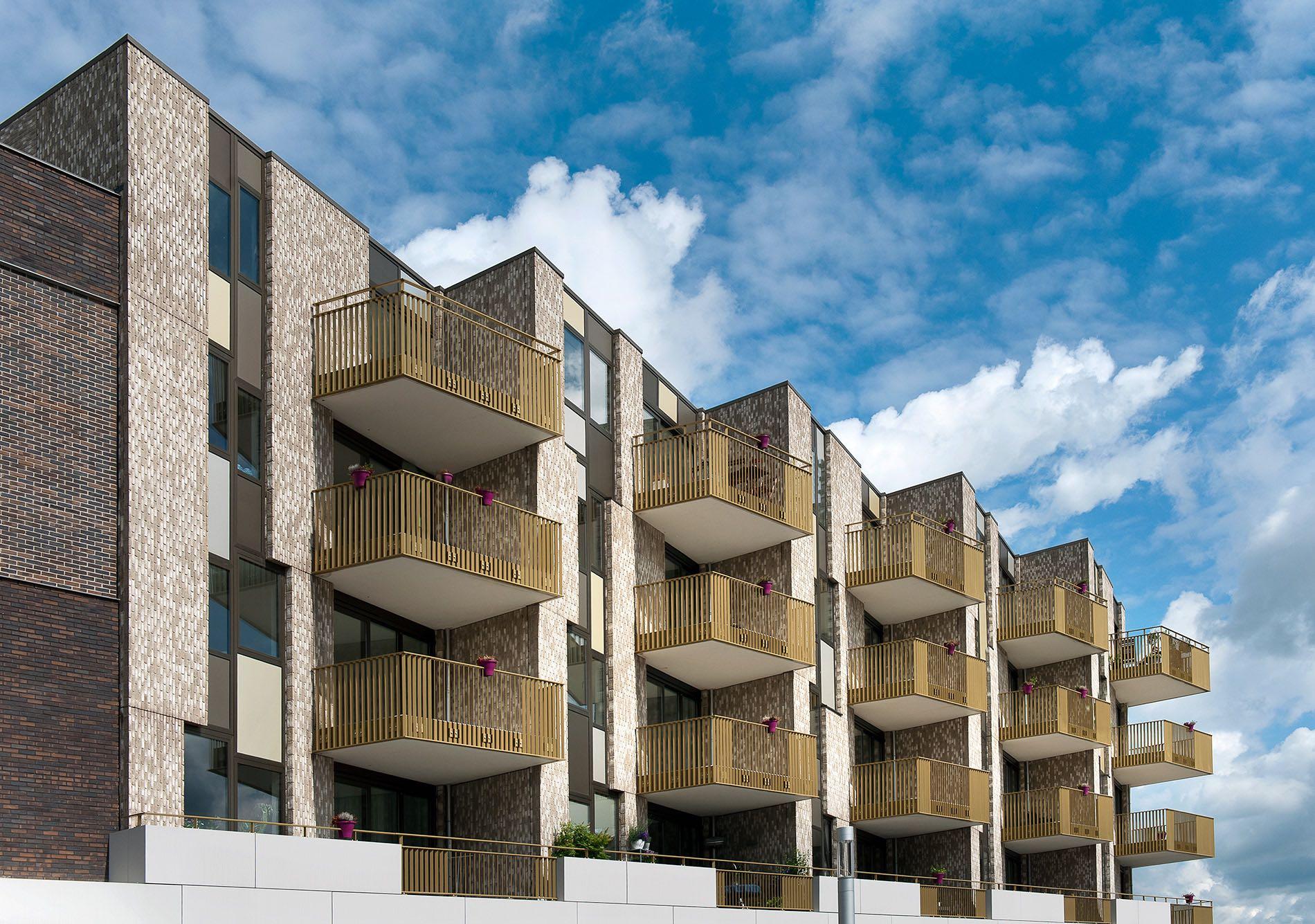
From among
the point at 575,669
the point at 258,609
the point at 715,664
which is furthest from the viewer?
the point at 715,664

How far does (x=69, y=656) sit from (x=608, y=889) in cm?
1003

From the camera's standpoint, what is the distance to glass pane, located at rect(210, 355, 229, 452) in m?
21.9

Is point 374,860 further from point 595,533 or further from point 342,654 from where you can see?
point 595,533

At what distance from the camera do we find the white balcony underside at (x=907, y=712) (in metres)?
38.9

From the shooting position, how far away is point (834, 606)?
38.8 metres

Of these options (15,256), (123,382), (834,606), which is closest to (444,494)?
(123,382)

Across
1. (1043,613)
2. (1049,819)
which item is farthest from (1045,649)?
(1049,819)

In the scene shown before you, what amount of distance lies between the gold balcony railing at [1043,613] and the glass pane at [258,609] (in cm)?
2922

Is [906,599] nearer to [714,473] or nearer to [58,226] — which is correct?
[714,473]

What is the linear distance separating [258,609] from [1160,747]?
3872 centimetres

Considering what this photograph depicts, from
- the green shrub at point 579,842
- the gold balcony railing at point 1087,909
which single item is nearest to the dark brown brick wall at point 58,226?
the green shrub at point 579,842

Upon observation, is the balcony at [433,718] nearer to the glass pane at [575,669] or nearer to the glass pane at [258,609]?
the glass pane at [258,609]

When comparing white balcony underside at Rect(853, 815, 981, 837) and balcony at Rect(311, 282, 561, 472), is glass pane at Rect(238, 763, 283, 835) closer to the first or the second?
balcony at Rect(311, 282, 561, 472)

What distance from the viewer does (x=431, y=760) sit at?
2484 centimetres
